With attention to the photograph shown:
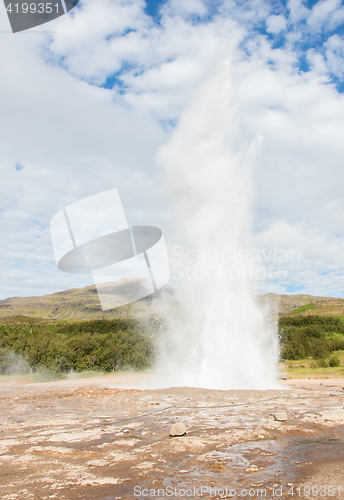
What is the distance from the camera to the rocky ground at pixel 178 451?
20.0 feet

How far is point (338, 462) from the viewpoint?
7.29 metres

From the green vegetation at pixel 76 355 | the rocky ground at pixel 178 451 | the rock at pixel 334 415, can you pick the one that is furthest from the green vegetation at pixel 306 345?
the rocky ground at pixel 178 451

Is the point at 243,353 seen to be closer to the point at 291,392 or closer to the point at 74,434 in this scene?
the point at 291,392

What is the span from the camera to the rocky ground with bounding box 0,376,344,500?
608 centimetres

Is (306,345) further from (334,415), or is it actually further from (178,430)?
(178,430)

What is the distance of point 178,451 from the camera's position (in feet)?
27.8

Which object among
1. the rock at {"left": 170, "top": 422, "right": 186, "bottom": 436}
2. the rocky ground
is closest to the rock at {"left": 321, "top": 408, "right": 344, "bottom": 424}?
the rocky ground

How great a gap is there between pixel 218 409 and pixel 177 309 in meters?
11.3

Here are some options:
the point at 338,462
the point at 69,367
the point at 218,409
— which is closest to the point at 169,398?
the point at 218,409

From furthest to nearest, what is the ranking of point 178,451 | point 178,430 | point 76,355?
point 76,355 → point 178,430 → point 178,451

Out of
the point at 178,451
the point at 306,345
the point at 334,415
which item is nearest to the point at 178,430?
the point at 178,451

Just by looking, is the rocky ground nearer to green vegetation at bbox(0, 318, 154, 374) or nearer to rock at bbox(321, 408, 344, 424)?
rock at bbox(321, 408, 344, 424)

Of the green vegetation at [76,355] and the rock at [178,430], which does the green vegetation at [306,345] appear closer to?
the green vegetation at [76,355]

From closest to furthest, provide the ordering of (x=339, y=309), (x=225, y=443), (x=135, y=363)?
(x=225, y=443) → (x=135, y=363) → (x=339, y=309)
